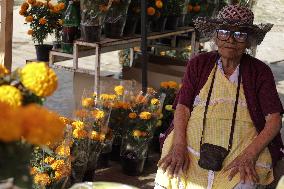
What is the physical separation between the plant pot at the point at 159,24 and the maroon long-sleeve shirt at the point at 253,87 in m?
2.04

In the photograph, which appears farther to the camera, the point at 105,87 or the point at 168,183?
the point at 105,87

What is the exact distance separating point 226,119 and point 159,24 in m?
2.33

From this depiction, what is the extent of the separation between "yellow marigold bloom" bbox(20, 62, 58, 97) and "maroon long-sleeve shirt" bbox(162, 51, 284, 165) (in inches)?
66.8

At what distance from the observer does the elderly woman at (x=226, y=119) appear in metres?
2.37

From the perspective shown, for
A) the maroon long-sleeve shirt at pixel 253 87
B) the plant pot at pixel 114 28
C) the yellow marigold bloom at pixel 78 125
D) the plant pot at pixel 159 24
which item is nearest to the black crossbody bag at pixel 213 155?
the maroon long-sleeve shirt at pixel 253 87

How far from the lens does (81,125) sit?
2.94 m

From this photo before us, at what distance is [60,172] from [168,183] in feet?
1.78

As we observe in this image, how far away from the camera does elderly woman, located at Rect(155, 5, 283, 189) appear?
2365 mm

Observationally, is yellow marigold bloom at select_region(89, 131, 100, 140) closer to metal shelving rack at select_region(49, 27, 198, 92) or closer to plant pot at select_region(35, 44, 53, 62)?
metal shelving rack at select_region(49, 27, 198, 92)

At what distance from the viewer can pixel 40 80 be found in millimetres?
940

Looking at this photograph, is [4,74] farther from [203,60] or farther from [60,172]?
[203,60]

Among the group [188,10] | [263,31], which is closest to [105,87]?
[263,31]

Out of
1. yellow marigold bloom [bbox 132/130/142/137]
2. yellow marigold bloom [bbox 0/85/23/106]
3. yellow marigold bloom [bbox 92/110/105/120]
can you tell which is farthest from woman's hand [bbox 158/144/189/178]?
yellow marigold bloom [bbox 0/85/23/106]

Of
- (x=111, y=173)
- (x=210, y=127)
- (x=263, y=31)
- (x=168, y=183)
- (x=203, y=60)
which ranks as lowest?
(x=111, y=173)
